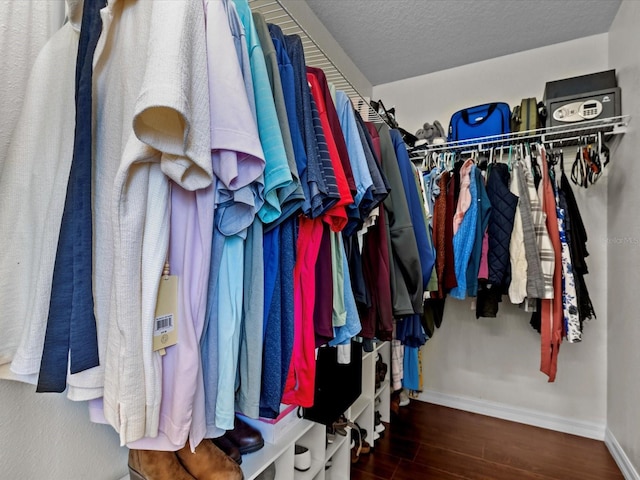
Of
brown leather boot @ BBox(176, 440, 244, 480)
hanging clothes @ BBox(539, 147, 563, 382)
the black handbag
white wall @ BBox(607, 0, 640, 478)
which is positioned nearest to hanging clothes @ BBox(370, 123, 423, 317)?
the black handbag

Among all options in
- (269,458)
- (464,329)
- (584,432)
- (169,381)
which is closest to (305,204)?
(169,381)

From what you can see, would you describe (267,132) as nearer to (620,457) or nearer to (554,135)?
(554,135)

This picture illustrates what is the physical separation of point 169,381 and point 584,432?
2484 mm

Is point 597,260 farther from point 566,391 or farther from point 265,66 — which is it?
point 265,66

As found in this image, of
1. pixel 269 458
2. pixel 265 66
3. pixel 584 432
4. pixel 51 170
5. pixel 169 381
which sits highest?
pixel 265 66

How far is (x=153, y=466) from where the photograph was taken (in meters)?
0.67

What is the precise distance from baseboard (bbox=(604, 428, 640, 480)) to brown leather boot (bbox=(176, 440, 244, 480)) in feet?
6.04

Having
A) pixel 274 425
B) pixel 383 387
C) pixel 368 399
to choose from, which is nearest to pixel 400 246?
pixel 274 425

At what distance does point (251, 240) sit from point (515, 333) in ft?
7.06

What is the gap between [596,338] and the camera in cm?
185

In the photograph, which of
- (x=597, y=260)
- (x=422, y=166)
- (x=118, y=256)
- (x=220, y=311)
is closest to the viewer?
(x=118, y=256)

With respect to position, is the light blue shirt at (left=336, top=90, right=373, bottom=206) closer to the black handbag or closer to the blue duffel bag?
the black handbag

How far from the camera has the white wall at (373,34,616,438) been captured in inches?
73.3

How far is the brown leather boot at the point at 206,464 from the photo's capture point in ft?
2.40
